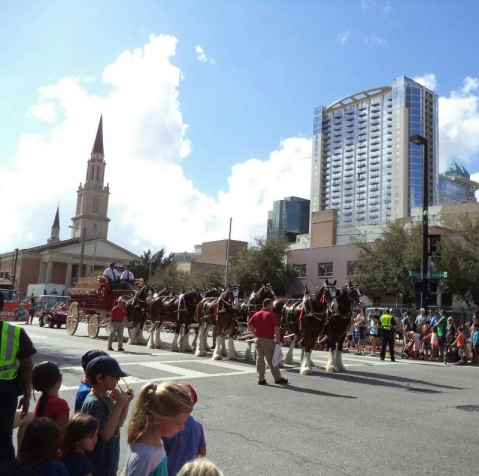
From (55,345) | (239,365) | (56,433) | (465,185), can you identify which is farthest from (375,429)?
(465,185)

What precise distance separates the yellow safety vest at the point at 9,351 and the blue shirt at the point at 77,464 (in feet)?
5.53

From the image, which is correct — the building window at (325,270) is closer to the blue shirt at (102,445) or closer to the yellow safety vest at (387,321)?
the yellow safety vest at (387,321)

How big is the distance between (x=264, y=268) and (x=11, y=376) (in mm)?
46446

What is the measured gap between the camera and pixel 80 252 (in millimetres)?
89375

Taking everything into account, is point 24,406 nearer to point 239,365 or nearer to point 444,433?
point 444,433

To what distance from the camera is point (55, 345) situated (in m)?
17.8

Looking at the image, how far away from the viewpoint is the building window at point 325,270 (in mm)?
49469

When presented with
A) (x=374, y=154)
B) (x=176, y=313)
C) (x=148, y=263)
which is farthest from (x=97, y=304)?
(x=374, y=154)

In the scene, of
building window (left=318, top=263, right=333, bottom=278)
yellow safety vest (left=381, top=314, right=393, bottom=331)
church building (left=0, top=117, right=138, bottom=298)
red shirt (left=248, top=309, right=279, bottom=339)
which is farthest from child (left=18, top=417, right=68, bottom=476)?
church building (left=0, top=117, right=138, bottom=298)

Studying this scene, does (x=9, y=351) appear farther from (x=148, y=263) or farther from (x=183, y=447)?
(x=148, y=263)

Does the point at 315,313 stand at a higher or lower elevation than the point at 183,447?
higher

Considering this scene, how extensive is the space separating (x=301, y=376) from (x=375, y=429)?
5.19 m

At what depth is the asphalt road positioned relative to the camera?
5684 millimetres

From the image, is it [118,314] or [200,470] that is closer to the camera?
[200,470]
